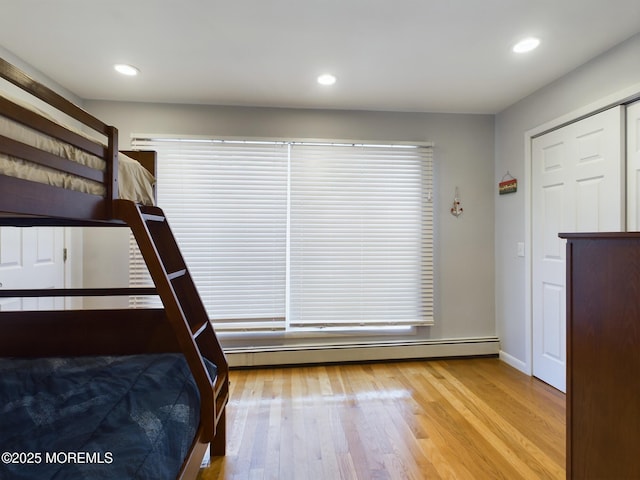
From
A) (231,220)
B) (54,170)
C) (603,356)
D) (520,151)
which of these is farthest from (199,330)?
(520,151)

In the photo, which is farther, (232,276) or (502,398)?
(232,276)

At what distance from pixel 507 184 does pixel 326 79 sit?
187 cm

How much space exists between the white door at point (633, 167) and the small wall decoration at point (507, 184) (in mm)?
855

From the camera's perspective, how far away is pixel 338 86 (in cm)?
240

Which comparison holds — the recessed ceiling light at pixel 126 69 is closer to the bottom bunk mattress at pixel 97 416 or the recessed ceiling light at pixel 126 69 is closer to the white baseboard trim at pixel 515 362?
the bottom bunk mattress at pixel 97 416

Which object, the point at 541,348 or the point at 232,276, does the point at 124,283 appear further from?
the point at 541,348

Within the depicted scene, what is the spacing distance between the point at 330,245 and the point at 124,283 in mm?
1826

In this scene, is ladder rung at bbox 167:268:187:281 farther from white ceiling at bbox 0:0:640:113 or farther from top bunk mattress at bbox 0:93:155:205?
white ceiling at bbox 0:0:640:113

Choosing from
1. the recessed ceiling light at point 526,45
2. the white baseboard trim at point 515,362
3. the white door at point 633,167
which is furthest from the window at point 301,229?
the white door at point 633,167

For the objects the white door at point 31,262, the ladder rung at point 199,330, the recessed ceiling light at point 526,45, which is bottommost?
the ladder rung at point 199,330

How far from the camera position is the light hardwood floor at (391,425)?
60.9 inches

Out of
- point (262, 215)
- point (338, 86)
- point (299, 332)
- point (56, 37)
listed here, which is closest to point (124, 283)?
point (262, 215)

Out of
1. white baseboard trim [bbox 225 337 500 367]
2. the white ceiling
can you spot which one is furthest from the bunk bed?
white baseboard trim [bbox 225 337 500 367]

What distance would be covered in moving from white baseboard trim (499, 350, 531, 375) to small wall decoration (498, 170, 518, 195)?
1.51 metres
